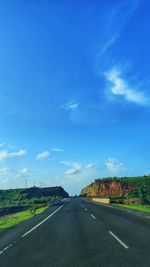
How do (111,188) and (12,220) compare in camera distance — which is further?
(111,188)

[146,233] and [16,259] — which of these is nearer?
[16,259]

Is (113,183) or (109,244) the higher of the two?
(113,183)

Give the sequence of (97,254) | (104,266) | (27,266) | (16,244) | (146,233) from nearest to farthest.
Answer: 1. (104,266)
2. (27,266)
3. (97,254)
4. (16,244)
5. (146,233)

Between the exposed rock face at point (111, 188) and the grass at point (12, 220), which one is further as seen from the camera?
the exposed rock face at point (111, 188)

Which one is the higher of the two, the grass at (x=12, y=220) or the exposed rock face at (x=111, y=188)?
the exposed rock face at (x=111, y=188)

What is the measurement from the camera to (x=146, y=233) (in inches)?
589

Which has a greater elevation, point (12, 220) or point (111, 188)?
point (111, 188)

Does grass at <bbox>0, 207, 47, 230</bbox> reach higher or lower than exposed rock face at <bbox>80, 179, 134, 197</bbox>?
lower

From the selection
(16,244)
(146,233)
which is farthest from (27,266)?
(146,233)

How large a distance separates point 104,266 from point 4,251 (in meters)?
4.79

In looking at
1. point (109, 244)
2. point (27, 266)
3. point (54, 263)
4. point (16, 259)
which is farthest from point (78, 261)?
point (109, 244)

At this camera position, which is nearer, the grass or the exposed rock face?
the grass

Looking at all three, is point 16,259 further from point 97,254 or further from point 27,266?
point 97,254

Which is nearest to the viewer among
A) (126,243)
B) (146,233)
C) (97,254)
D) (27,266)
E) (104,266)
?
(104,266)
